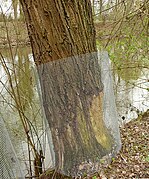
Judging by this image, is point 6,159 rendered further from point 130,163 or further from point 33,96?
point 33,96

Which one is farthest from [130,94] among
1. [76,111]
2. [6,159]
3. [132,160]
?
[6,159]

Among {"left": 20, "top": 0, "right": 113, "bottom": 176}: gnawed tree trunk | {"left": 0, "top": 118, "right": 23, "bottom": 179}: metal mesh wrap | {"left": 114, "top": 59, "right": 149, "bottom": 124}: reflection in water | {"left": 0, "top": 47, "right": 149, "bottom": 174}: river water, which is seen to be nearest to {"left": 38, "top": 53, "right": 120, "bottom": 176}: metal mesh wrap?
{"left": 20, "top": 0, "right": 113, "bottom": 176}: gnawed tree trunk

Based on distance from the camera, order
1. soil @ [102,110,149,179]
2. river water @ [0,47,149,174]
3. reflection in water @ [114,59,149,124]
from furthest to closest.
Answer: reflection in water @ [114,59,149,124]
river water @ [0,47,149,174]
soil @ [102,110,149,179]

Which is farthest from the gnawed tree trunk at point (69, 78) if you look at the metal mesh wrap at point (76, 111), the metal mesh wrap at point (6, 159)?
the metal mesh wrap at point (6, 159)

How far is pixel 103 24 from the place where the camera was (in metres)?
5.01

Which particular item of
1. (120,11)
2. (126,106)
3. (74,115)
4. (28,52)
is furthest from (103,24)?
(74,115)

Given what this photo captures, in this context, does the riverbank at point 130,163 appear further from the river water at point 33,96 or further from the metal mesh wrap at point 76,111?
Answer: the river water at point 33,96

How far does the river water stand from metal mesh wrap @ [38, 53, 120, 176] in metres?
0.27

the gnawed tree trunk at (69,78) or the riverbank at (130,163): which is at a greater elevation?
the gnawed tree trunk at (69,78)

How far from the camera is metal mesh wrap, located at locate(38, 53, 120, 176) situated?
2.49 m

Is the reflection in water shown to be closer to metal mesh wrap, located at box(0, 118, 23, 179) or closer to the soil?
the soil

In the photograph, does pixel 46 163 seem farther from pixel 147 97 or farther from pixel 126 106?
pixel 147 97

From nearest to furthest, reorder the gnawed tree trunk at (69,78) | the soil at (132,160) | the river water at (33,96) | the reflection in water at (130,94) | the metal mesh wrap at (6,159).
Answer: the metal mesh wrap at (6,159), the gnawed tree trunk at (69,78), the soil at (132,160), the river water at (33,96), the reflection in water at (130,94)

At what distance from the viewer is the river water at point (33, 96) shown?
329cm
